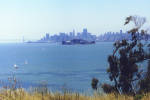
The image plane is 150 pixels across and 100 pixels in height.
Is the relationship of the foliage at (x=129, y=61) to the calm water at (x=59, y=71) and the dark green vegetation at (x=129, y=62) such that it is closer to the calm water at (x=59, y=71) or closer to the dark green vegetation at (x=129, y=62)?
the dark green vegetation at (x=129, y=62)

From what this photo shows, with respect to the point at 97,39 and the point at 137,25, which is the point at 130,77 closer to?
the point at 137,25

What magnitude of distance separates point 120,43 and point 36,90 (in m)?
9.22

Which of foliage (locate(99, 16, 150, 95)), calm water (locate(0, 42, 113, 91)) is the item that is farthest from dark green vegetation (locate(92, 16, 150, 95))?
calm water (locate(0, 42, 113, 91))

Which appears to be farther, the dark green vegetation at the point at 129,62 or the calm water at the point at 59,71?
the calm water at the point at 59,71

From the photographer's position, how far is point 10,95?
499 centimetres

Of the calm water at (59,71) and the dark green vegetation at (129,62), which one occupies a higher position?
the dark green vegetation at (129,62)

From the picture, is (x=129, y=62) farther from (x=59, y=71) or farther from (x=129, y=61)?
(x=59, y=71)

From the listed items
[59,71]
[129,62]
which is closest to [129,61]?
[129,62]

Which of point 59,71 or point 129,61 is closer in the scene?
point 129,61

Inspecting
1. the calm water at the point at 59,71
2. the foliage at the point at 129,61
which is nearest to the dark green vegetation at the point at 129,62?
the foliage at the point at 129,61

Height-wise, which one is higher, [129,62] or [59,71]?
[129,62]

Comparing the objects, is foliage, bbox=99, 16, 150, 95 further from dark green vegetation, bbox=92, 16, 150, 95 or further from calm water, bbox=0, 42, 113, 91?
calm water, bbox=0, 42, 113, 91

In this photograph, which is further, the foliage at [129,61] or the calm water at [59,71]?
the calm water at [59,71]

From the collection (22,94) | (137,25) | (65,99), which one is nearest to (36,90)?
(22,94)
